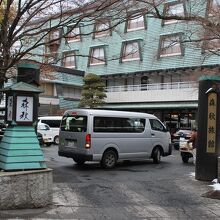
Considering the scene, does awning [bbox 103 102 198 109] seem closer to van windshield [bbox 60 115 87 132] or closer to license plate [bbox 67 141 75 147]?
van windshield [bbox 60 115 87 132]

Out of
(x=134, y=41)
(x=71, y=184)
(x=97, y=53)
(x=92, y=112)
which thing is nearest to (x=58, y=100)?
→ (x=97, y=53)

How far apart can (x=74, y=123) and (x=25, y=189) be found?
732 centimetres

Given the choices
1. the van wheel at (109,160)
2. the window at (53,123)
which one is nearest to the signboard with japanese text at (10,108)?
the van wheel at (109,160)

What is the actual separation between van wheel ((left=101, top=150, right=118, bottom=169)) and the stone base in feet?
22.3

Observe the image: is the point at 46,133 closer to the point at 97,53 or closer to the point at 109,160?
the point at 109,160

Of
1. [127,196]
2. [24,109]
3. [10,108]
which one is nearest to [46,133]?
[127,196]

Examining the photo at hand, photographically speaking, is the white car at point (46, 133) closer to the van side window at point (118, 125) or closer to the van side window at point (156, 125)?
the van side window at point (156, 125)

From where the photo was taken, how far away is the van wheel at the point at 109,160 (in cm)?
1517

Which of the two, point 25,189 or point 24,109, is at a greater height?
point 24,109

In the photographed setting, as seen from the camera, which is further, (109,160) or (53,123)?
(53,123)

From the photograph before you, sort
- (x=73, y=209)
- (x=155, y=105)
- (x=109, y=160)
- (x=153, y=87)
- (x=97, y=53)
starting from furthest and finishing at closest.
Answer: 1. (x=97, y=53)
2. (x=153, y=87)
3. (x=155, y=105)
4. (x=109, y=160)
5. (x=73, y=209)

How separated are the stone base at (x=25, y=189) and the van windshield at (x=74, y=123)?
6.44 meters

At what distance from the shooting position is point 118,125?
15734mm

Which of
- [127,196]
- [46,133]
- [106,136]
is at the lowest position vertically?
[127,196]
